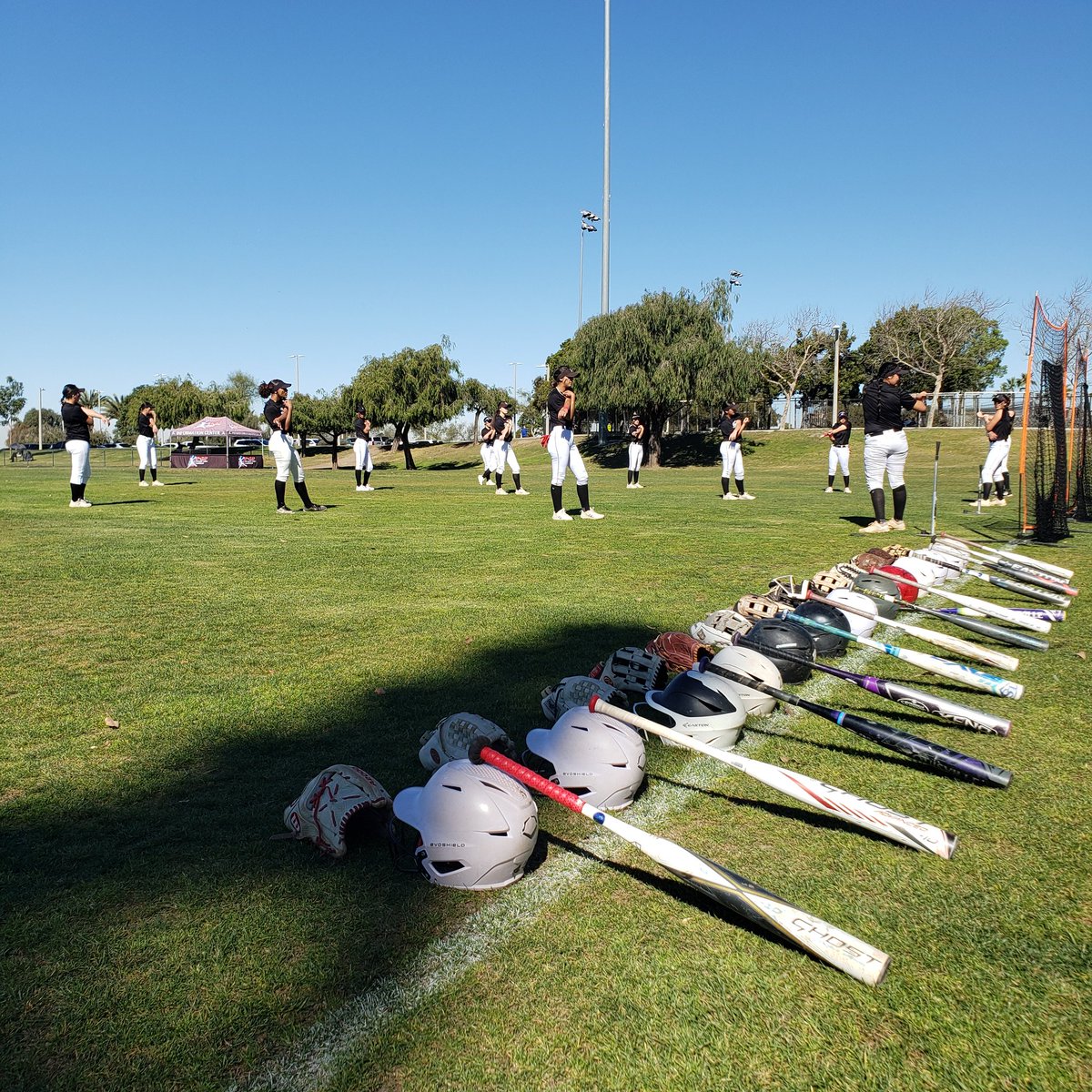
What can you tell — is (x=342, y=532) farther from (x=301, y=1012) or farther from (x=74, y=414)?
(x=301, y=1012)

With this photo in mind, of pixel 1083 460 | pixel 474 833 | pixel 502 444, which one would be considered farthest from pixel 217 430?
pixel 474 833

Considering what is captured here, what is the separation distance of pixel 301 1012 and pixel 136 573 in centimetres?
789

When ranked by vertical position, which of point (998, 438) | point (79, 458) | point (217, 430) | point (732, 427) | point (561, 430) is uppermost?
point (217, 430)

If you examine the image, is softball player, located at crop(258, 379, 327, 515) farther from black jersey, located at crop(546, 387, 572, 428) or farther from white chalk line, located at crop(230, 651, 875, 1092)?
white chalk line, located at crop(230, 651, 875, 1092)

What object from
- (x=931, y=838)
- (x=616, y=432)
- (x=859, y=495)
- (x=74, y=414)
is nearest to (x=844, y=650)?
(x=931, y=838)

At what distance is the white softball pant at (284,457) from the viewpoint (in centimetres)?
1480

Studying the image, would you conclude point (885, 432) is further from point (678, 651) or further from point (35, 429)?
point (35, 429)

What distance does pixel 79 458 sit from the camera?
633 inches

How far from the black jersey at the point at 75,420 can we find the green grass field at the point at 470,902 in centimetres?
1025

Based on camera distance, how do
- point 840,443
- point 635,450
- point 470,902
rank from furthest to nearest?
point 635,450, point 840,443, point 470,902

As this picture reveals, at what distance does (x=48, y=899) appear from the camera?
2.78 meters

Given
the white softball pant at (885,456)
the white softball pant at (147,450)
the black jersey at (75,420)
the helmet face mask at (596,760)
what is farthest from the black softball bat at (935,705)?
the white softball pant at (147,450)

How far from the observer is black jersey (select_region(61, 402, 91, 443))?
15078 mm

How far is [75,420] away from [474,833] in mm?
15377
